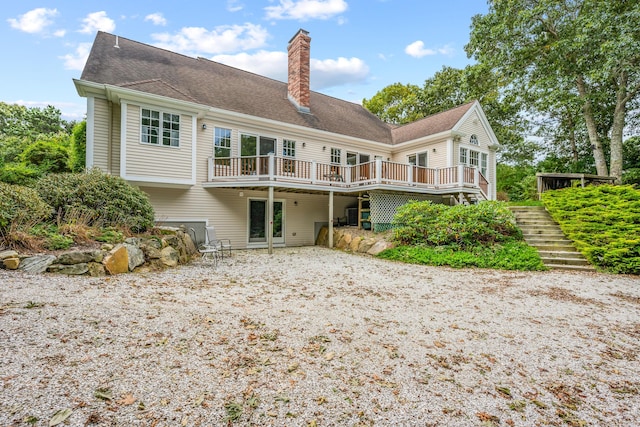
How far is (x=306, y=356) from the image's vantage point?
9.57ft

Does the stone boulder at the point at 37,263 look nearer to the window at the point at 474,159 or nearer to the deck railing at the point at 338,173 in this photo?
the deck railing at the point at 338,173

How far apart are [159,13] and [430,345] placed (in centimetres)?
1323

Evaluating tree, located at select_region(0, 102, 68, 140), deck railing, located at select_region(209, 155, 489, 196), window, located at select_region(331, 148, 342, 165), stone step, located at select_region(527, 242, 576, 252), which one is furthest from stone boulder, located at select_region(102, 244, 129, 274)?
tree, located at select_region(0, 102, 68, 140)

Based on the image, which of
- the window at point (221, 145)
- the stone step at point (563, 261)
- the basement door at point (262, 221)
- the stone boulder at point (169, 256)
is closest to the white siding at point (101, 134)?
the window at point (221, 145)

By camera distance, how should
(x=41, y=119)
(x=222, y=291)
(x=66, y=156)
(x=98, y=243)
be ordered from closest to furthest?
1. (x=222, y=291)
2. (x=98, y=243)
3. (x=66, y=156)
4. (x=41, y=119)

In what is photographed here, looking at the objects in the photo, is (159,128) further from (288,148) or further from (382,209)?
(382,209)

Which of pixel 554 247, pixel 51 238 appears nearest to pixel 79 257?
pixel 51 238

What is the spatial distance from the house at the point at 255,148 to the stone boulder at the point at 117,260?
12.6 ft

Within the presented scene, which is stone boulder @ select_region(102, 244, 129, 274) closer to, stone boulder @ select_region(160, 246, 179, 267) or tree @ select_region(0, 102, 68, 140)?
stone boulder @ select_region(160, 246, 179, 267)

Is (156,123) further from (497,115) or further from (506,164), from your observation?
(506,164)

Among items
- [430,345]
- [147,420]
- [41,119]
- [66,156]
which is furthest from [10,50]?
→ [41,119]

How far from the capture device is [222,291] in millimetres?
5152

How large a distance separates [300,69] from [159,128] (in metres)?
7.38

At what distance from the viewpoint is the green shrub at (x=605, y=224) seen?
7.19 metres
